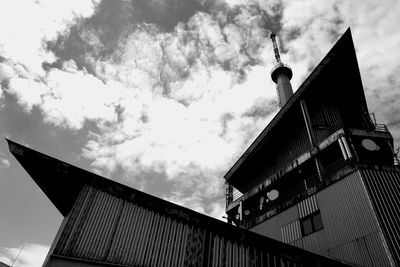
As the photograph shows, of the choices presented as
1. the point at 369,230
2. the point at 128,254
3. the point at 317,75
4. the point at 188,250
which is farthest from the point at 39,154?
the point at 317,75

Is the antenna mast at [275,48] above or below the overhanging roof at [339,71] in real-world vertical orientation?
above

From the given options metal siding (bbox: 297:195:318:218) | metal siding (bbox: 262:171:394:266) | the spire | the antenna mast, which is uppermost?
the antenna mast

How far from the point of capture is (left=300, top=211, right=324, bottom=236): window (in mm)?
15906

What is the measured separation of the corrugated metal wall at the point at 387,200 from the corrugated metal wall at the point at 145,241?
16.6ft

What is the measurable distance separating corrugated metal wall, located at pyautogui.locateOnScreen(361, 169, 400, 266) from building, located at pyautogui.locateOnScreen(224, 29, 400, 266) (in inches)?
1.9

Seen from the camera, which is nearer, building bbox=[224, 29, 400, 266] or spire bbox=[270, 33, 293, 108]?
building bbox=[224, 29, 400, 266]

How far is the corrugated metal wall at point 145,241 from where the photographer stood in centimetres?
927

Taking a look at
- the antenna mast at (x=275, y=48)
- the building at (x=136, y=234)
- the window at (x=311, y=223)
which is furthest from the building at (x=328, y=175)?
the antenna mast at (x=275, y=48)

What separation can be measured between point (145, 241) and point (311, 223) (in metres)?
11.5

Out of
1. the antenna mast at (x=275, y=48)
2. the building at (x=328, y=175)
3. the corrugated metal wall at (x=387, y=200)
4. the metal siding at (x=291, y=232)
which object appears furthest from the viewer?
the antenna mast at (x=275, y=48)

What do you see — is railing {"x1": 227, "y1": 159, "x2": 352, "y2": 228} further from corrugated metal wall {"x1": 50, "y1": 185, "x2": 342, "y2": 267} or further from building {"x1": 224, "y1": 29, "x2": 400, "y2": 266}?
corrugated metal wall {"x1": 50, "y1": 185, "x2": 342, "y2": 267}

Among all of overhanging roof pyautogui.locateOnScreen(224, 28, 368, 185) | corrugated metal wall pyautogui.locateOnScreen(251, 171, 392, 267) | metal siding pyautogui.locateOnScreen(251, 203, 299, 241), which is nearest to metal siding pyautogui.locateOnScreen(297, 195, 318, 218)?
corrugated metal wall pyautogui.locateOnScreen(251, 171, 392, 267)

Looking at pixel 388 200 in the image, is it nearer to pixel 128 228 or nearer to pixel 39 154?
pixel 128 228

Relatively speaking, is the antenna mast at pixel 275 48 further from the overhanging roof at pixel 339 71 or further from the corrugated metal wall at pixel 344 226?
the corrugated metal wall at pixel 344 226
